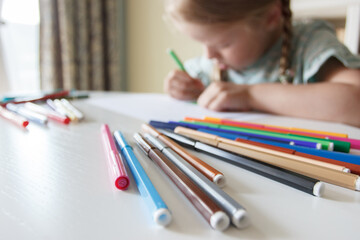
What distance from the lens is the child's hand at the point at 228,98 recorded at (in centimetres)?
46

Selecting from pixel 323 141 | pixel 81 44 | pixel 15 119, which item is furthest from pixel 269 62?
pixel 81 44

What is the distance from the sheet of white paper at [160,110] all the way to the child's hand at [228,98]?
0.05 ft

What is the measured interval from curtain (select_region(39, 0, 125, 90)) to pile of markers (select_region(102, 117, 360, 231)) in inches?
41.2

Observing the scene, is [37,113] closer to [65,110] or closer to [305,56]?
[65,110]

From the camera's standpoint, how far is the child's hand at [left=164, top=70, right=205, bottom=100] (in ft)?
1.93

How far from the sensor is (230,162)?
22 cm

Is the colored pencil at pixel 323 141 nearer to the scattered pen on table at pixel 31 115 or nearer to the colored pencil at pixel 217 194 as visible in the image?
the colored pencil at pixel 217 194

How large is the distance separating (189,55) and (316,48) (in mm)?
880

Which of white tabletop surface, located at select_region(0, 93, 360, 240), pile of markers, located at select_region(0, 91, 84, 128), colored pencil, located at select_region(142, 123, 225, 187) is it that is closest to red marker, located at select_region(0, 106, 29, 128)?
pile of markers, located at select_region(0, 91, 84, 128)

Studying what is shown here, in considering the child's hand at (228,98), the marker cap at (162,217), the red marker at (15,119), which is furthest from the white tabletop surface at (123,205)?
the child's hand at (228,98)

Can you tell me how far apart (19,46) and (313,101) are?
1.16 meters

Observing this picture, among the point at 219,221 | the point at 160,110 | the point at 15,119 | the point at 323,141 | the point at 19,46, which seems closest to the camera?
the point at 219,221

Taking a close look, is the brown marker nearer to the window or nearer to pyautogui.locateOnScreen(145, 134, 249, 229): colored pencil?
pyautogui.locateOnScreen(145, 134, 249, 229): colored pencil

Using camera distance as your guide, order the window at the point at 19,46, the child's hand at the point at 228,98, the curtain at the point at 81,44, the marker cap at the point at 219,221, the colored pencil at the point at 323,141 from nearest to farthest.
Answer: the marker cap at the point at 219,221
the colored pencil at the point at 323,141
the child's hand at the point at 228,98
the window at the point at 19,46
the curtain at the point at 81,44
